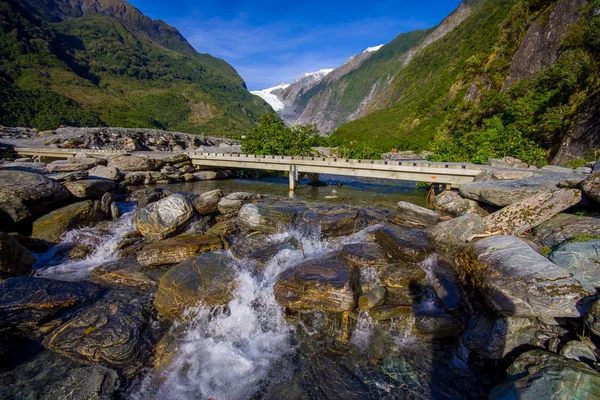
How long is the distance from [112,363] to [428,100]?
9508cm

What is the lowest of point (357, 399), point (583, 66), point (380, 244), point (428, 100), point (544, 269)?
point (357, 399)

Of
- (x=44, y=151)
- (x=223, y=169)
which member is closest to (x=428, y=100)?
(x=223, y=169)

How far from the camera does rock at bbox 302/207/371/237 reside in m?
13.0

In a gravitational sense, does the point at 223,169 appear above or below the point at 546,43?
below

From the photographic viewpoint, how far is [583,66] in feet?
69.2

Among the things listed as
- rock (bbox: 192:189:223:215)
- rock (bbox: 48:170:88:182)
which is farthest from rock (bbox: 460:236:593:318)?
rock (bbox: 48:170:88:182)

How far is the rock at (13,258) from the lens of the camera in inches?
364

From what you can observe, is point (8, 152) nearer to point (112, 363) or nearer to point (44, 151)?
point (44, 151)

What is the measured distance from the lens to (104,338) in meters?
6.77

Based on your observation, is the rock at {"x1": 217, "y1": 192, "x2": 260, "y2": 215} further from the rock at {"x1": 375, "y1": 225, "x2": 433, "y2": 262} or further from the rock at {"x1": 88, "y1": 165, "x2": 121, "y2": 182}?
the rock at {"x1": 88, "y1": 165, "x2": 121, "y2": 182}

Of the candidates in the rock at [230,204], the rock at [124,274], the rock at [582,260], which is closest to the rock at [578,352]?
the rock at [582,260]

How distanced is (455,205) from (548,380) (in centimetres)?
1237

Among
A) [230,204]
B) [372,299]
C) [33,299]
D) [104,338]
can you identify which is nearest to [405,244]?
[372,299]

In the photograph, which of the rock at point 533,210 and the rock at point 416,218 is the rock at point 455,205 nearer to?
the rock at point 416,218
